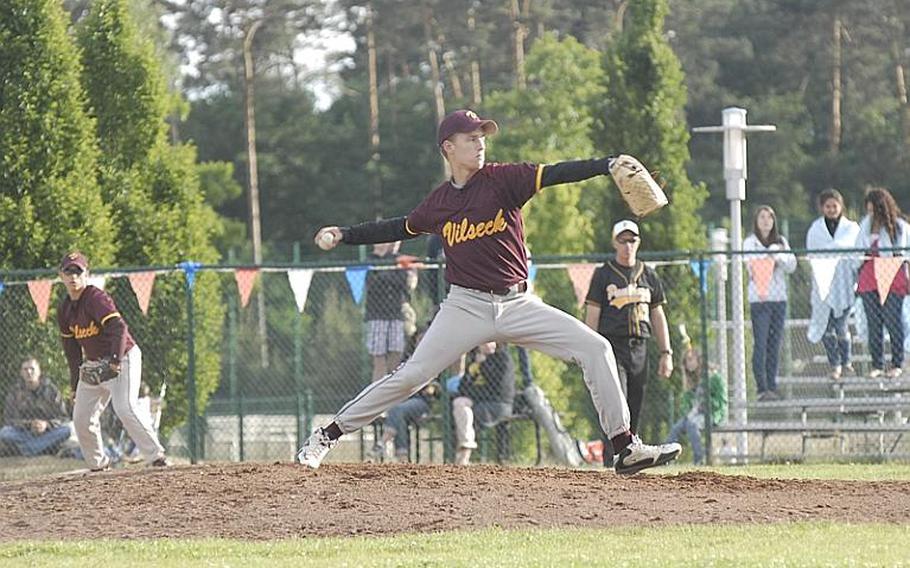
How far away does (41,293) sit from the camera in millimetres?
18609

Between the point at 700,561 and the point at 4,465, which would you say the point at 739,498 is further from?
the point at 4,465

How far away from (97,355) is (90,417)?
0.61m

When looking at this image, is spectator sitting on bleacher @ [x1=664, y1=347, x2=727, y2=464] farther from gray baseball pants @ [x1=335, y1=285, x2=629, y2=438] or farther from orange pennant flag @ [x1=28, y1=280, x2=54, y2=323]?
gray baseball pants @ [x1=335, y1=285, x2=629, y2=438]

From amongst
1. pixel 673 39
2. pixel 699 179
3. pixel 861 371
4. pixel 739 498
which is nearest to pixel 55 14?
pixel 861 371

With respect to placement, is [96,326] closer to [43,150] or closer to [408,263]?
[408,263]

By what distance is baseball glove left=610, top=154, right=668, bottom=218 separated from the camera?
977 centimetres

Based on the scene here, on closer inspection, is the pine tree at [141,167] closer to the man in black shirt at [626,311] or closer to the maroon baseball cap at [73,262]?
the maroon baseball cap at [73,262]

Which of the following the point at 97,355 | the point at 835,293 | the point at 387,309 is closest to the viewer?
the point at 97,355

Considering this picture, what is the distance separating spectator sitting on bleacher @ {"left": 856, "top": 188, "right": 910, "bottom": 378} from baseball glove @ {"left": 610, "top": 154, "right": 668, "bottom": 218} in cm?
727

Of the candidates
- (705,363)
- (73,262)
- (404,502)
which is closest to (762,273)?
(705,363)

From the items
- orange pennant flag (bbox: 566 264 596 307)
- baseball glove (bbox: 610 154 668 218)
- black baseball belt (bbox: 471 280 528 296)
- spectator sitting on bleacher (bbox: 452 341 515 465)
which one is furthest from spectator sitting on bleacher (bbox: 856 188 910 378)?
baseball glove (bbox: 610 154 668 218)

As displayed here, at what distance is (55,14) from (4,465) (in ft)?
18.8

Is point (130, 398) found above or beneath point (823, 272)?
beneath

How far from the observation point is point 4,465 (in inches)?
727
